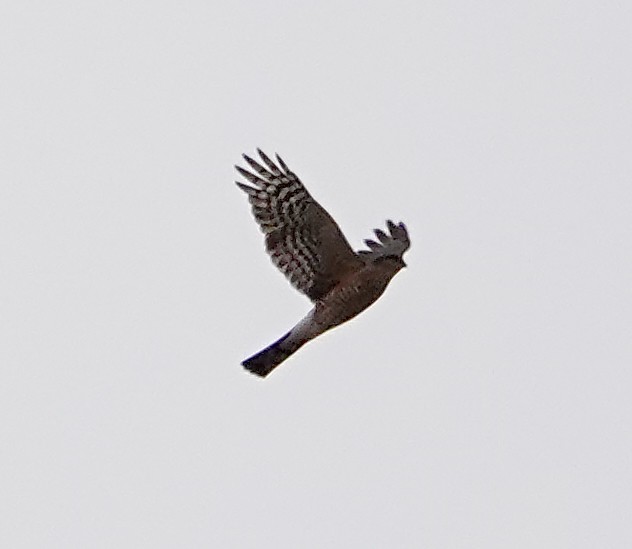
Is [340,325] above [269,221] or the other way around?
the other way around

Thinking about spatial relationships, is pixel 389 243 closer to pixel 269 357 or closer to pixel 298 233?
pixel 298 233

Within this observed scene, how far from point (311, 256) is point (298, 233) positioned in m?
0.25

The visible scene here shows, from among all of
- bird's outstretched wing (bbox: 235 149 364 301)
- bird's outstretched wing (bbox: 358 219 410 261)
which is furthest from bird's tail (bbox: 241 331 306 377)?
bird's outstretched wing (bbox: 358 219 410 261)

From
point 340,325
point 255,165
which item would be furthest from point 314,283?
point 255,165

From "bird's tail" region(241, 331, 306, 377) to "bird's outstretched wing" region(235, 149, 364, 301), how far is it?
532 millimetres

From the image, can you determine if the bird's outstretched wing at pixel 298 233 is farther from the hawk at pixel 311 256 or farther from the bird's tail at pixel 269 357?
the bird's tail at pixel 269 357

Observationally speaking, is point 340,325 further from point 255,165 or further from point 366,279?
point 255,165

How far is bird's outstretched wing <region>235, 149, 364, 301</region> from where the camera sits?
12.6m

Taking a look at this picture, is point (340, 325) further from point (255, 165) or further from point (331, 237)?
point (255, 165)

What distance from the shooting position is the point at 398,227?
12680 mm

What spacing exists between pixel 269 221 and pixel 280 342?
3.83 ft

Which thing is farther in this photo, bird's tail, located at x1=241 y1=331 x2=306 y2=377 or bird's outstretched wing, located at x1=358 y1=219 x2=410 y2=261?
bird's tail, located at x1=241 y1=331 x2=306 y2=377

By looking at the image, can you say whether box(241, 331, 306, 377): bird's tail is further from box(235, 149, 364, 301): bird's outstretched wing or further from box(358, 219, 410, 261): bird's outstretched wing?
box(358, 219, 410, 261): bird's outstretched wing

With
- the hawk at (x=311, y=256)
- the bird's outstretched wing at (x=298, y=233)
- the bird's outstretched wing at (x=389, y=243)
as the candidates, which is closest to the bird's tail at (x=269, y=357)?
the hawk at (x=311, y=256)
